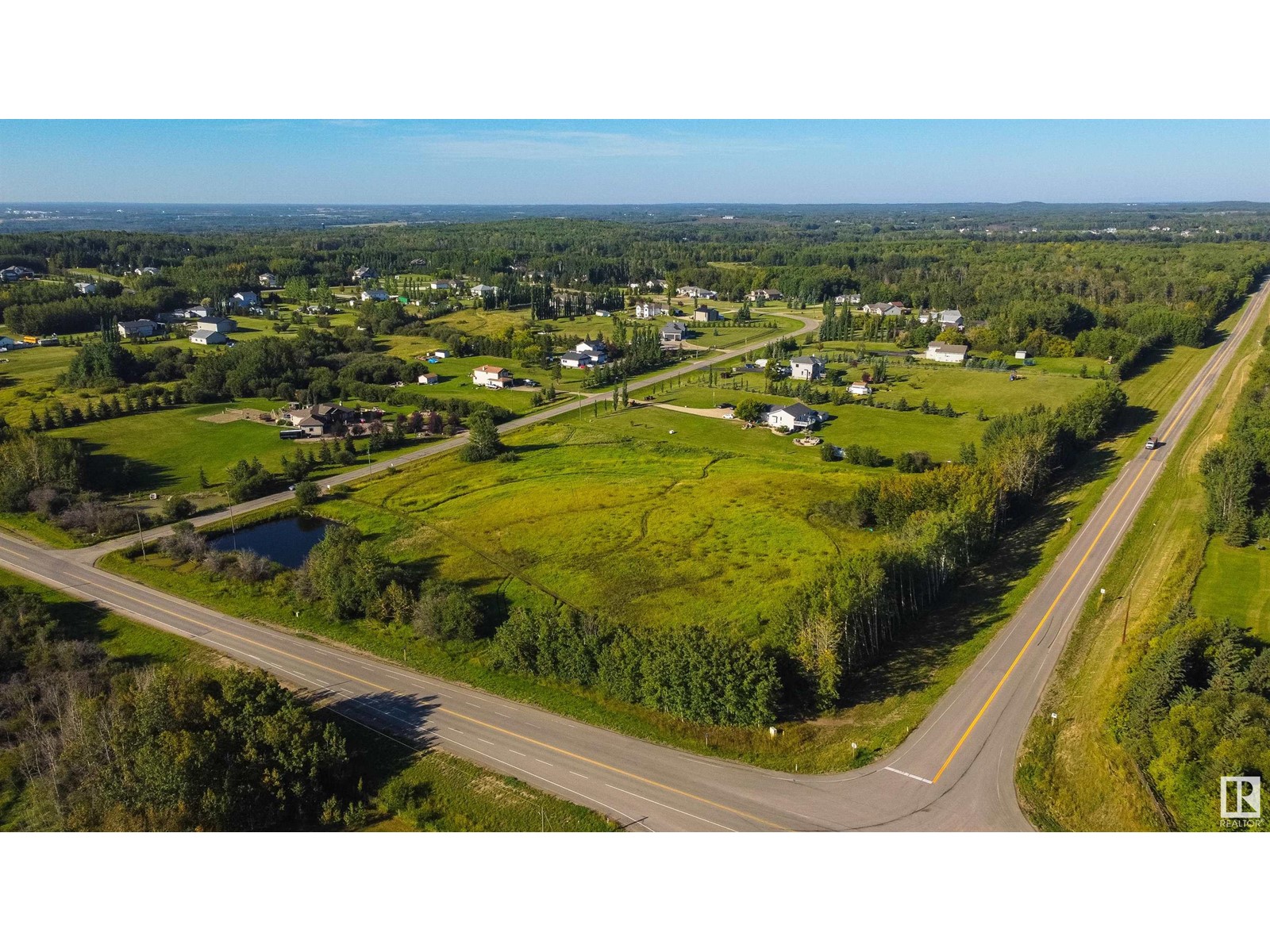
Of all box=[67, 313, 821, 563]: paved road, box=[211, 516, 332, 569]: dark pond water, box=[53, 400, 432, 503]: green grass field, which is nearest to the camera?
box=[67, 313, 821, 563]: paved road

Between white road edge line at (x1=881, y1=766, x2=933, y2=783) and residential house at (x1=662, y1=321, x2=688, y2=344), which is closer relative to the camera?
white road edge line at (x1=881, y1=766, x2=933, y2=783)

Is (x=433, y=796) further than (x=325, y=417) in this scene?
No

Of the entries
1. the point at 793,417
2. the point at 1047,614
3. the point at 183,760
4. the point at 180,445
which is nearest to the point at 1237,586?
A: the point at 1047,614

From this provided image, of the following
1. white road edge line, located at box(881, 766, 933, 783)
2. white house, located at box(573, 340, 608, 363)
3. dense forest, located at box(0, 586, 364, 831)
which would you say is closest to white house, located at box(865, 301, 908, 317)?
white house, located at box(573, 340, 608, 363)

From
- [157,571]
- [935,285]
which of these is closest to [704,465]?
[157,571]

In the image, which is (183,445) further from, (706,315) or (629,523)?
(706,315)

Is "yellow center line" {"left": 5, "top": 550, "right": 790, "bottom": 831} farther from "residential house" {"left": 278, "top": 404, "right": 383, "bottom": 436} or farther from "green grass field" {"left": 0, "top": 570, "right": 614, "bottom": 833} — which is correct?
"residential house" {"left": 278, "top": 404, "right": 383, "bottom": 436}
